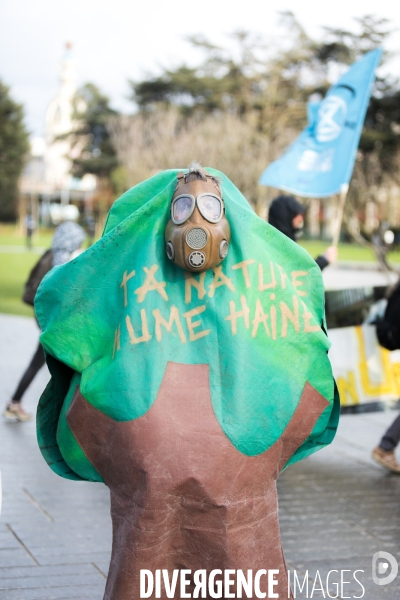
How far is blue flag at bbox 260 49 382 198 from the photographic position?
678 cm

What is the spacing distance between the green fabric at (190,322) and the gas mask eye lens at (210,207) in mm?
79

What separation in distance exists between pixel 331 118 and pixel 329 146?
26 centimetres

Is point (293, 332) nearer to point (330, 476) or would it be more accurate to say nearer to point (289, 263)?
point (289, 263)

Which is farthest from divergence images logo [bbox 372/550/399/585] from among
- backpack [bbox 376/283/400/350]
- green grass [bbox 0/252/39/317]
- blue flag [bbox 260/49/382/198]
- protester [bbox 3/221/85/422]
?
green grass [bbox 0/252/39/317]

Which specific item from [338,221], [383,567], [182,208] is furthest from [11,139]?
[182,208]

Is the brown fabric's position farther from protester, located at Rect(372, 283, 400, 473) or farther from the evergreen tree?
the evergreen tree

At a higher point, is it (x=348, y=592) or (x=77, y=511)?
(x=348, y=592)

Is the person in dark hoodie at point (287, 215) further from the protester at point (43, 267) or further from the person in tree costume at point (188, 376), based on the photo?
the person in tree costume at point (188, 376)

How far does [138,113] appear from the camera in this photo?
40562 millimetres

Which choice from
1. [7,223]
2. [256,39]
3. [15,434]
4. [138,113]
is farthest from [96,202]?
[15,434]

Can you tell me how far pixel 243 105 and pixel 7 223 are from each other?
39152 mm

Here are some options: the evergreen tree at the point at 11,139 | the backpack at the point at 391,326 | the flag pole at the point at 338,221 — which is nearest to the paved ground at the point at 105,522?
the backpack at the point at 391,326

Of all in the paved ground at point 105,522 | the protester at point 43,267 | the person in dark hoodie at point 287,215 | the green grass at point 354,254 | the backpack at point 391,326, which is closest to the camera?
the paved ground at point 105,522

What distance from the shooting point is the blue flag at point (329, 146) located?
22.2 feet
